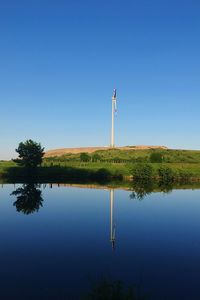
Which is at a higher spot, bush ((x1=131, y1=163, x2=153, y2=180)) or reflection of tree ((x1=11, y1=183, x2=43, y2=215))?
bush ((x1=131, y1=163, x2=153, y2=180))

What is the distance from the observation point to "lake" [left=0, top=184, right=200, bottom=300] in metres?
21.2

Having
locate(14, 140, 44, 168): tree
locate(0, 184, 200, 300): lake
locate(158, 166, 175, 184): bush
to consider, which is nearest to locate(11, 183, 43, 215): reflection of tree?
locate(0, 184, 200, 300): lake

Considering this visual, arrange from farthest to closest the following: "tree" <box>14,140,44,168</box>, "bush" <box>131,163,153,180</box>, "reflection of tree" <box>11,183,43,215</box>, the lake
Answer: "tree" <box>14,140,44,168</box> < "bush" <box>131,163,153,180</box> < "reflection of tree" <box>11,183,43,215</box> < the lake

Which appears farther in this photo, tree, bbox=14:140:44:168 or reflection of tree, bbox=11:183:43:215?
tree, bbox=14:140:44:168

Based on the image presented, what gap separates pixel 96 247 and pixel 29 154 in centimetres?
8095

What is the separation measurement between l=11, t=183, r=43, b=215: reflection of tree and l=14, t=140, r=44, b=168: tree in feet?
105

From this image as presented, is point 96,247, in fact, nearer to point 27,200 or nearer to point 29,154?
point 27,200

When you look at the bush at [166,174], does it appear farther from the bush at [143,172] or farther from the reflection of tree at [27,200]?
the reflection of tree at [27,200]

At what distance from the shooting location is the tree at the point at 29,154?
10819cm

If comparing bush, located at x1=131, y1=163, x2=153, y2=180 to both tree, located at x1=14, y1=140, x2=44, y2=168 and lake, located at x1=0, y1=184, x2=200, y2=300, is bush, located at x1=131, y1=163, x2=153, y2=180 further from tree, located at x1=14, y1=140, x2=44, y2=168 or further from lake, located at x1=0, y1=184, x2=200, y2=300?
lake, located at x1=0, y1=184, x2=200, y2=300

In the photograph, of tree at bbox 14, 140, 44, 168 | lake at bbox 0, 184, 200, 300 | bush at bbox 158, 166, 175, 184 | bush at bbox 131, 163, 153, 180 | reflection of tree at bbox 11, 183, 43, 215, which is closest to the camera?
lake at bbox 0, 184, 200, 300

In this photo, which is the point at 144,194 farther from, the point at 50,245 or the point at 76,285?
the point at 76,285

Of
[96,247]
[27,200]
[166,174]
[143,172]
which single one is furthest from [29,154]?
[96,247]

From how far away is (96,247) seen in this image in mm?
30156
